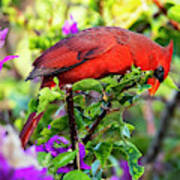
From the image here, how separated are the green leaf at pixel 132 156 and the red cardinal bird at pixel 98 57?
9.7 inches

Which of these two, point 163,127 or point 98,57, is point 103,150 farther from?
point 163,127

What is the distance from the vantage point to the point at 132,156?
0.61m

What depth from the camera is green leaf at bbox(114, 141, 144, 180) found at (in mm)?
582

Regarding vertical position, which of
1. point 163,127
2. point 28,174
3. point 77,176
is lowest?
point 163,127

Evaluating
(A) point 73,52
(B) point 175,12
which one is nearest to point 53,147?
(A) point 73,52

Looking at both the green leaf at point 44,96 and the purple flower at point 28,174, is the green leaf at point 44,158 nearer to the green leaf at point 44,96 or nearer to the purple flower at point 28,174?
the green leaf at point 44,96

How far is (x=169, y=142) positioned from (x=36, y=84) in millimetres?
1061

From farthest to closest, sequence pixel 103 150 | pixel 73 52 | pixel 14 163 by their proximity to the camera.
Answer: pixel 73 52 → pixel 103 150 → pixel 14 163

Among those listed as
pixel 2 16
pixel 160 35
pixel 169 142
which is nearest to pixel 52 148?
pixel 160 35

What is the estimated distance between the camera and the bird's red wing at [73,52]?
0.78 meters

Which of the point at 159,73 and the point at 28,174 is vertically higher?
the point at 28,174

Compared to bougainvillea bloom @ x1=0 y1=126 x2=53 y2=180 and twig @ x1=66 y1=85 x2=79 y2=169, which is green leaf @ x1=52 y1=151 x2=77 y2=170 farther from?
bougainvillea bloom @ x1=0 y1=126 x2=53 y2=180

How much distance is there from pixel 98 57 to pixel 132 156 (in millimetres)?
328

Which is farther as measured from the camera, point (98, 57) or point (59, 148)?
point (98, 57)
